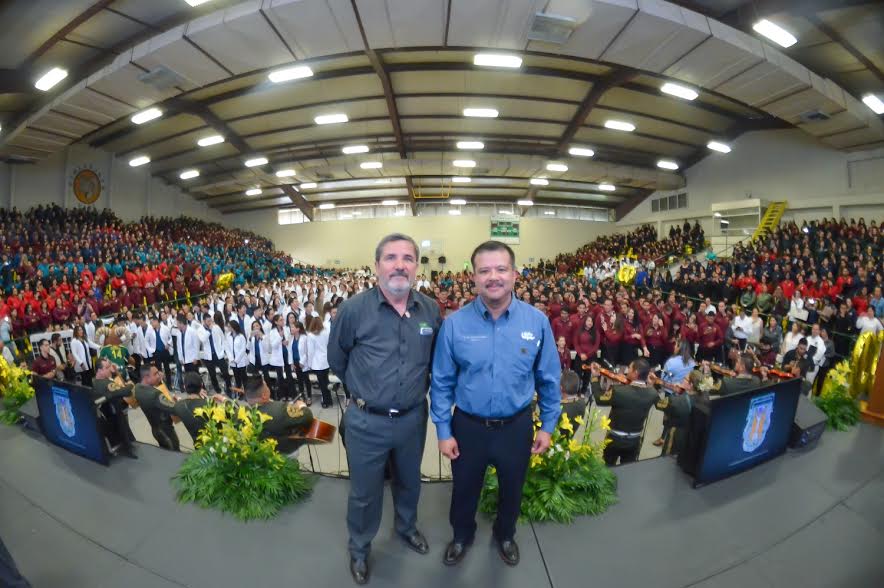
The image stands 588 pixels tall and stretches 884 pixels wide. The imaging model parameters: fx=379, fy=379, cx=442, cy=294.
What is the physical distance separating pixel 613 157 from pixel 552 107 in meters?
7.08

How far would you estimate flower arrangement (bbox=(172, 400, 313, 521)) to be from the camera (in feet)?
8.95

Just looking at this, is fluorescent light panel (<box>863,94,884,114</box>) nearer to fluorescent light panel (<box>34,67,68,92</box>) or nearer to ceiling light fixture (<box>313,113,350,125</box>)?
ceiling light fixture (<box>313,113,350,125</box>)

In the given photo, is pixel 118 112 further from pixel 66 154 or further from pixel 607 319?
pixel 607 319

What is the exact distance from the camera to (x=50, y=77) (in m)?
10.3

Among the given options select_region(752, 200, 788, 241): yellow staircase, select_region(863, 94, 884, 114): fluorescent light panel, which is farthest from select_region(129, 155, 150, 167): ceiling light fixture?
select_region(752, 200, 788, 241): yellow staircase

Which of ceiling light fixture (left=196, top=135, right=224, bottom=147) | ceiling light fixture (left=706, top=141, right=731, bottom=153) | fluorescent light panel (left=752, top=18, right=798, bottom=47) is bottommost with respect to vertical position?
ceiling light fixture (left=196, top=135, right=224, bottom=147)

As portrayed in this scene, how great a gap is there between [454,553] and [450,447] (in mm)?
732

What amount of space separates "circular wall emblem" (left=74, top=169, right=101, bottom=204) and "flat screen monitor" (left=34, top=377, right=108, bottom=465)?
901 inches

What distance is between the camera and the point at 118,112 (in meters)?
11.7

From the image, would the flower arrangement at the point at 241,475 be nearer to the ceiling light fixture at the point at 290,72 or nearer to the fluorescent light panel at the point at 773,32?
the ceiling light fixture at the point at 290,72

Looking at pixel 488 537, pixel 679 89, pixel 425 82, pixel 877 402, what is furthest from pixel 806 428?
pixel 425 82

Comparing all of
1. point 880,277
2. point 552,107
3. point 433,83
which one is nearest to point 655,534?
point 880,277

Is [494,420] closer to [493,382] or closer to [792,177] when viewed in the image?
[493,382]

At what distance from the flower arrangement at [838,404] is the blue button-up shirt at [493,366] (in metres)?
3.66
